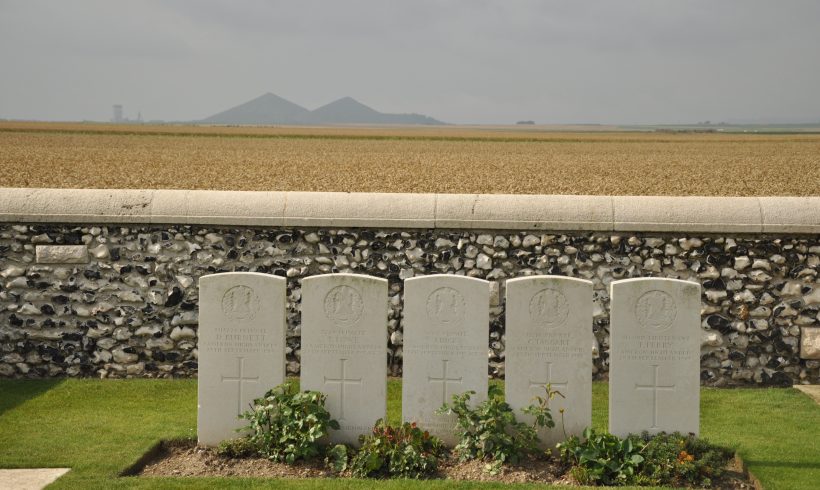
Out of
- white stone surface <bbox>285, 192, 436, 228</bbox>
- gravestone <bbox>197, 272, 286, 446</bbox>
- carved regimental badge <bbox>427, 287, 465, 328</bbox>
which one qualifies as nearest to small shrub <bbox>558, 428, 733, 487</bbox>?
carved regimental badge <bbox>427, 287, 465, 328</bbox>

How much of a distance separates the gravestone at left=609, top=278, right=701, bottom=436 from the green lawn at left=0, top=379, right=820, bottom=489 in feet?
2.26

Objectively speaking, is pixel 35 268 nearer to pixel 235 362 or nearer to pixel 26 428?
pixel 26 428

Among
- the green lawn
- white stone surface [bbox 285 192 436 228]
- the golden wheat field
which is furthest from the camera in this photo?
the golden wheat field

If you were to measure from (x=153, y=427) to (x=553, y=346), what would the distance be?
3.35 meters

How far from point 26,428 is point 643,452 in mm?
4897

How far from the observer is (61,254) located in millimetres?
9352

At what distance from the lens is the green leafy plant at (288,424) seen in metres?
6.62

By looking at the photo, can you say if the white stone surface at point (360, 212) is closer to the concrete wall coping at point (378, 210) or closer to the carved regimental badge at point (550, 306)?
the concrete wall coping at point (378, 210)

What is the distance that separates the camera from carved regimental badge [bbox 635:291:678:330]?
6648 mm

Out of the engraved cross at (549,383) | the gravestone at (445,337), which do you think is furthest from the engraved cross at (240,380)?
the engraved cross at (549,383)

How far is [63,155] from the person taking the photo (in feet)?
121

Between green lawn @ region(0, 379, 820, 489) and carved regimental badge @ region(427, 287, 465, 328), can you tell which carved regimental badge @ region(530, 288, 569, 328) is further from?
green lawn @ region(0, 379, 820, 489)

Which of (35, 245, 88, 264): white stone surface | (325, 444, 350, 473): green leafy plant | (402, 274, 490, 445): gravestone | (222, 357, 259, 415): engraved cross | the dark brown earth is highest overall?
(35, 245, 88, 264): white stone surface

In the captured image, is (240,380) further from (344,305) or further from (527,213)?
(527,213)
